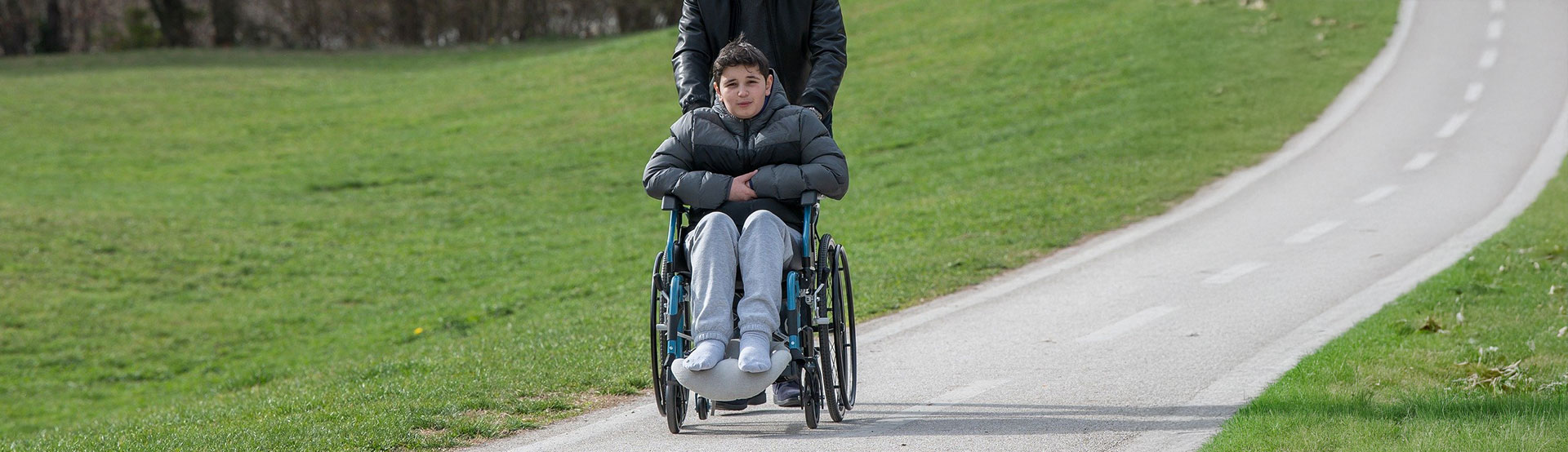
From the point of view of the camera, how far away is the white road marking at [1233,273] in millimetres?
9227

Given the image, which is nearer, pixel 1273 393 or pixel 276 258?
pixel 1273 393

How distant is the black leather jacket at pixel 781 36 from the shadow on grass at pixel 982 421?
1.46m

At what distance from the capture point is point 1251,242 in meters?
10.9

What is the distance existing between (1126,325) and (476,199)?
14.8 meters

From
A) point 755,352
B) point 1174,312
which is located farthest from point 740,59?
point 1174,312

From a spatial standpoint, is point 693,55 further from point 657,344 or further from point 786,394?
point 786,394

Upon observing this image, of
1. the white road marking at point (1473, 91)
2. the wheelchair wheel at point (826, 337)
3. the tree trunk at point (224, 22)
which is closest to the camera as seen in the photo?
the wheelchair wheel at point (826, 337)

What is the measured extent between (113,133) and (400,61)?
12.4 meters

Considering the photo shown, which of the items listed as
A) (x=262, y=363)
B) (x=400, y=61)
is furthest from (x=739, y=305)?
(x=400, y=61)

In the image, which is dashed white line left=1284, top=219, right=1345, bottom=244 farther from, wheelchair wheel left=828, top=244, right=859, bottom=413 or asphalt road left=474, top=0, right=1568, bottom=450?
wheelchair wheel left=828, top=244, right=859, bottom=413

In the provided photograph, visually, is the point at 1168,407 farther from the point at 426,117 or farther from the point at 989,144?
the point at 426,117

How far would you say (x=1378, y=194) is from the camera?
13.4 meters

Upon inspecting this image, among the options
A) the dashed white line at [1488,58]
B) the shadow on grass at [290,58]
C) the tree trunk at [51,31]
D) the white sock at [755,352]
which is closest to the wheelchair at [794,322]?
the white sock at [755,352]

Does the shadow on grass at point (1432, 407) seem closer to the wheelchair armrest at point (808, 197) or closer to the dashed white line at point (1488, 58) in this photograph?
the wheelchair armrest at point (808, 197)
